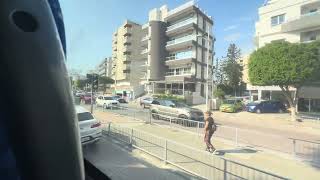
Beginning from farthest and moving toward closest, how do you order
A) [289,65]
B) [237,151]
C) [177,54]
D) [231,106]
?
[177,54] → [231,106] → [289,65] → [237,151]

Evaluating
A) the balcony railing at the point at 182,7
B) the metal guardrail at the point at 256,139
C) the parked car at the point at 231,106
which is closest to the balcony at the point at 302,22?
the parked car at the point at 231,106

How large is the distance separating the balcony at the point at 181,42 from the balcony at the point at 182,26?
5.50 ft

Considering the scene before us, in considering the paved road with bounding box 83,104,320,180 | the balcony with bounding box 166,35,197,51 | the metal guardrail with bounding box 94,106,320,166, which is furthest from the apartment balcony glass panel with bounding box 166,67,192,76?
the paved road with bounding box 83,104,320,180

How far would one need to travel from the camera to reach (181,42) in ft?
187

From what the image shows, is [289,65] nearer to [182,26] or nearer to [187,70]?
[187,70]

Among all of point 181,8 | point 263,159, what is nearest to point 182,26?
point 181,8

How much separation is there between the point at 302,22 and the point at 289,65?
8937 millimetres

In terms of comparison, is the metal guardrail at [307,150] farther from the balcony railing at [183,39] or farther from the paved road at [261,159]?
the balcony railing at [183,39]

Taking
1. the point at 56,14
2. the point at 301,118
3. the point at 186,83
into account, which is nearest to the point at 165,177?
the point at 56,14

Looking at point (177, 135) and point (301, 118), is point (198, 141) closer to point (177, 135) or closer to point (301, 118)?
point (177, 135)

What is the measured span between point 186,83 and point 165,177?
157 ft

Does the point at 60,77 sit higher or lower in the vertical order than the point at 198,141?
higher

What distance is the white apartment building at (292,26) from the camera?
119 feet

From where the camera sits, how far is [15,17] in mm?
621
